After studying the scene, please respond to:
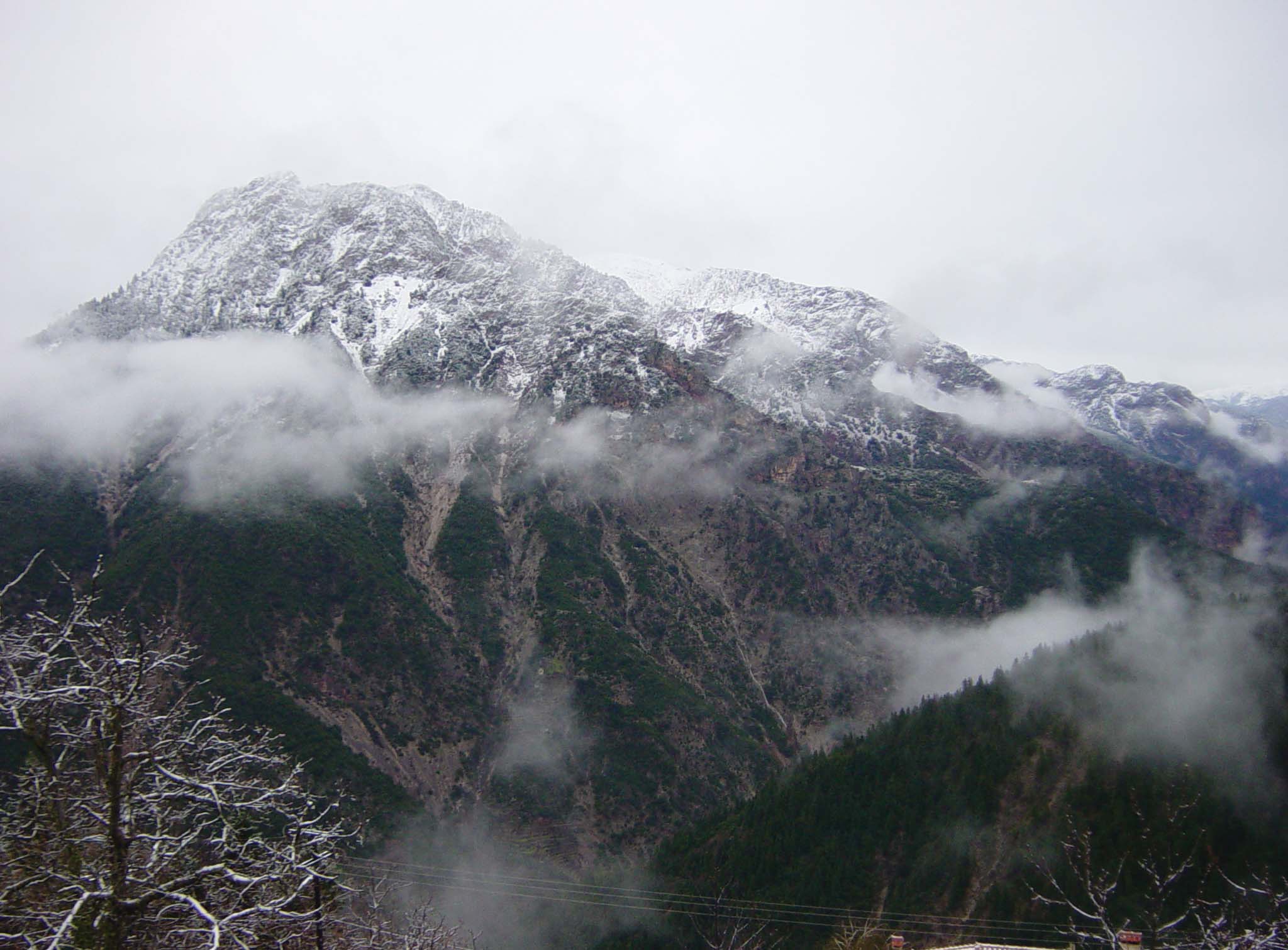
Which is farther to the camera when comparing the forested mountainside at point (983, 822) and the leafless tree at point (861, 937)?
the forested mountainside at point (983, 822)

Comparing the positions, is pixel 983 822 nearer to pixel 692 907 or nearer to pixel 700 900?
pixel 700 900

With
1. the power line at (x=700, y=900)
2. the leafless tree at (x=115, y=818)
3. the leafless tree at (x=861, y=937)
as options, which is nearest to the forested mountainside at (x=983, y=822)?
the power line at (x=700, y=900)

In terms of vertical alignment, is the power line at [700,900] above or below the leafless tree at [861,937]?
below

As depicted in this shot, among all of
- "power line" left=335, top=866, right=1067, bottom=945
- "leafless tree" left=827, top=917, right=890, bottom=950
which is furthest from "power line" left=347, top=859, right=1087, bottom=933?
"leafless tree" left=827, top=917, right=890, bottom=950

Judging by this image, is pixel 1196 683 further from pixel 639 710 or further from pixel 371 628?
pixel 371 628

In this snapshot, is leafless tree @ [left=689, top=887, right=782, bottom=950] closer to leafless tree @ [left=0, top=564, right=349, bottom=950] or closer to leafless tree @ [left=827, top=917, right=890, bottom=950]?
leafless tree @ [left=827, top=917, right=890, bottom=950]

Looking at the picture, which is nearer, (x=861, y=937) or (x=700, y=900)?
(x=861, y=937)

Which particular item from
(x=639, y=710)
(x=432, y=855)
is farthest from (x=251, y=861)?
(x=639, y=710)

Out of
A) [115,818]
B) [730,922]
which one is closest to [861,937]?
[115,818]

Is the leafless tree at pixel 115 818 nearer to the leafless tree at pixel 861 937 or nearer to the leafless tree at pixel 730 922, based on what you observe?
the leafless tree at pixel 861 937
